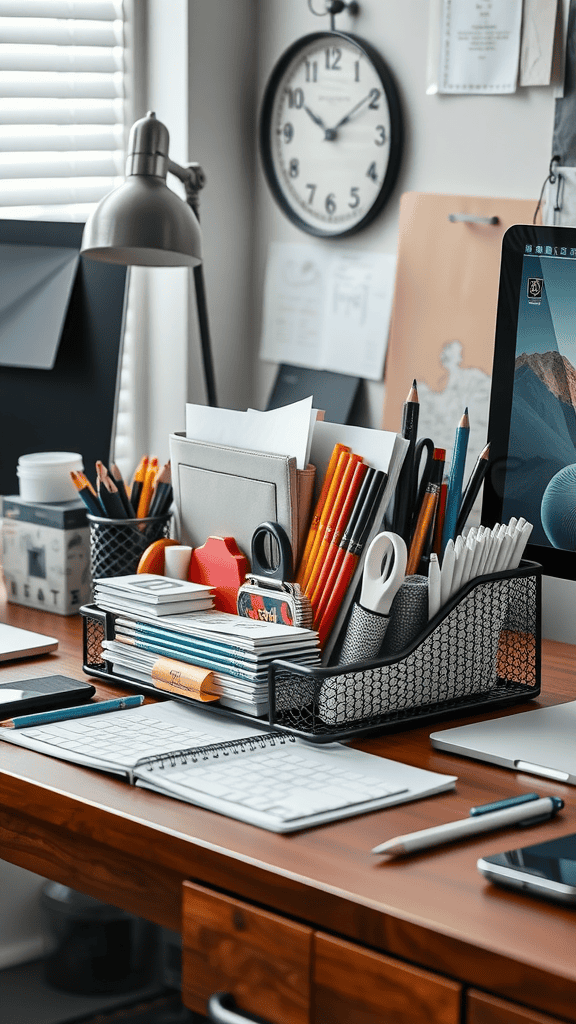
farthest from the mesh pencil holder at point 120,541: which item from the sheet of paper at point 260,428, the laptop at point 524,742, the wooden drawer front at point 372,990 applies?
the wooden drawer front at point 372,990

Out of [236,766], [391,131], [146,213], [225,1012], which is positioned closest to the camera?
[225,1012]

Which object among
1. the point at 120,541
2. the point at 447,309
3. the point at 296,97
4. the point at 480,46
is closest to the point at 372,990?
the point at 120,541

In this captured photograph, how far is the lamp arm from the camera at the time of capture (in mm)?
1763

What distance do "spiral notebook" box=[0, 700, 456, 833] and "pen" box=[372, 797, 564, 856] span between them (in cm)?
7

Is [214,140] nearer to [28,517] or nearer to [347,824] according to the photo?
[28,517]

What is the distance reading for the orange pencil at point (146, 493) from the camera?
58.9 inches

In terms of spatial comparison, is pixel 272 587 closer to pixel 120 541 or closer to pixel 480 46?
pixel 120 541

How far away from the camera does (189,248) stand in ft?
5.21

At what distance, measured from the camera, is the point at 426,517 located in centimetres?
122

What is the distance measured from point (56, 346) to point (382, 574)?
2.51 ft

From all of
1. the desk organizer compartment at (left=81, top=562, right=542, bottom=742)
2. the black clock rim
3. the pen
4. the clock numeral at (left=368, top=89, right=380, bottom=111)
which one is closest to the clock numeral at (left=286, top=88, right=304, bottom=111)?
the black clock rim

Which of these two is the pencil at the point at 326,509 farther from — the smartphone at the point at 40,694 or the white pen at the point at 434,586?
the smartphone at the point at 40,694

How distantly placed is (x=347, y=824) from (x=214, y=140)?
1370 millimetres

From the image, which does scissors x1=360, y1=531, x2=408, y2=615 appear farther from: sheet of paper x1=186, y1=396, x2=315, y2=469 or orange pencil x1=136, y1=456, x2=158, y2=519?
orange pencil x1=136, y1=456, x2=158, y2=519
